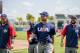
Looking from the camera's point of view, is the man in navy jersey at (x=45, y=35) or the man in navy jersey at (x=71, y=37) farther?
the man in navy jersey at (x=71, y=37)

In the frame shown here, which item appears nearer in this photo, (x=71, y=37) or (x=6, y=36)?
(x=6, y=36)

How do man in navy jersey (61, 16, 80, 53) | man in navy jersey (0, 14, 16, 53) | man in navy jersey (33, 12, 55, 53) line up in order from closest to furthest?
man in navy jersey (33, 12, 55, 53), man in navy jersey (0, 14, 16, 53), man in navy jersey (61, 16, 80, 53)

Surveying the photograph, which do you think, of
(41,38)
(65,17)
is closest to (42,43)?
(41,38)

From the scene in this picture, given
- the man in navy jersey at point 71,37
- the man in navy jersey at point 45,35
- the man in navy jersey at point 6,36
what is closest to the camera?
the man in navy jersey at point 45,35

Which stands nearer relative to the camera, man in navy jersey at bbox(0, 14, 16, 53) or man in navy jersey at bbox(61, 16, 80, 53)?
man in navy jersey at bbox(0, 14, 16, 53)

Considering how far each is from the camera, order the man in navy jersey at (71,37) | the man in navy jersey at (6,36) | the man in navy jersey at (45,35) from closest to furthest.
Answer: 1. the man in navy jersey at (45,35)
2. the man in navy jersey at (6,36)
3. the man in navy jersey at (71,37)

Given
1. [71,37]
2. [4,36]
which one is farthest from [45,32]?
[4,36]

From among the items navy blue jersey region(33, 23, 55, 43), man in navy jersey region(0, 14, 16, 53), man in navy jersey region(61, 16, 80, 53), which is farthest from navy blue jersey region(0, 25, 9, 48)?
man in navy jersey region(61, 16, 80, 53)

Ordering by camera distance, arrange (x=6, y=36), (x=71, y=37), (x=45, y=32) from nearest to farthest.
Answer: (x=45, y=32)
(x=6, y=36)
(x=71, y=37)

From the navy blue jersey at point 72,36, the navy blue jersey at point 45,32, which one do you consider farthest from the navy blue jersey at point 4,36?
the navy blue jersey at point 72,36

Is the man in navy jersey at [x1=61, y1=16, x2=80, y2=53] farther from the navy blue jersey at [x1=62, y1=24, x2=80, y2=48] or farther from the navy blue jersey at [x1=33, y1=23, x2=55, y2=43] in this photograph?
the navy blue jersey at [x1=33, y1=23, x2=55, y2=43]

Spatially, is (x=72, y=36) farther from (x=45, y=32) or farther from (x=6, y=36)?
(x=6, y=36)

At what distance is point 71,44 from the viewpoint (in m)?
10.8

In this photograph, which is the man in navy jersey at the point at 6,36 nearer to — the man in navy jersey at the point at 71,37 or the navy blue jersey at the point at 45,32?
the navy blue jersey at the point at 45,32
